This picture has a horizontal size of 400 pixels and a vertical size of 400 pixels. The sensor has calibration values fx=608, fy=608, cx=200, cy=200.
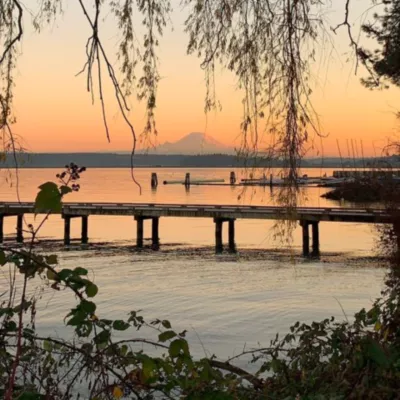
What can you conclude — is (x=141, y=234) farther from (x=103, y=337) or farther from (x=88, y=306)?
(x=88, y=306)

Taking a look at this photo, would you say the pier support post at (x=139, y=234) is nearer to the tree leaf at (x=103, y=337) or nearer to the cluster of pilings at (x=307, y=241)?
the cluster of pilings at (x=307, y=241)

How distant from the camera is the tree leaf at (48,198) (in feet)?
6.21

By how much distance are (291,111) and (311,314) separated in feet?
73.2

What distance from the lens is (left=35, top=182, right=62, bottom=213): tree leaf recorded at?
1.89 meters

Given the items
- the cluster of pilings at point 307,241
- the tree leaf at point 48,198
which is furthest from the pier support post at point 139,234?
the tree leaf at point 48,198

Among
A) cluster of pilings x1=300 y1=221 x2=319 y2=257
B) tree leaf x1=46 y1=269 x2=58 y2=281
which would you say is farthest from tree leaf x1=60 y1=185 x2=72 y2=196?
cluster of pilings x1=300 y1=221 x2=319 y2=257

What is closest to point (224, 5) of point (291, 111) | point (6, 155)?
point (291, 111)

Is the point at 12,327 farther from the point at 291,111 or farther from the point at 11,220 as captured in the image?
the point at 11,220

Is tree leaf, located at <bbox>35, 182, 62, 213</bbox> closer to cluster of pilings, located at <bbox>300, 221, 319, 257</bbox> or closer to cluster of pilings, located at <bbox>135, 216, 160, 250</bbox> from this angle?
cluster of pilings, located at <bbox>300, 221, 319, 257</bbox>

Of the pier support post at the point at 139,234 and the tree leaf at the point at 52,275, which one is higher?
the tree leaf at the point at 52,275

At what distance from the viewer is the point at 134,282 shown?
3139cm

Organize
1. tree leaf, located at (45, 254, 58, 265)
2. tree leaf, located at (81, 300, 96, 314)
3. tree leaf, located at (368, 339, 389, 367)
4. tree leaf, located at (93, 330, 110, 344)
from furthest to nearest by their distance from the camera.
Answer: tree leaf, located at (368, 339, 389, 367) → tree leaf, located at (93, 330, 110, 344) → tree leaf, located at (45, 254, 58, 265) → tree leaf, located at (81, 300, 96, 314)

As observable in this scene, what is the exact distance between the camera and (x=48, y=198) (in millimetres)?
1905

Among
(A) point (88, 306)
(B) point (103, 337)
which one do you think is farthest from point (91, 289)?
(B) point (103, 337)
